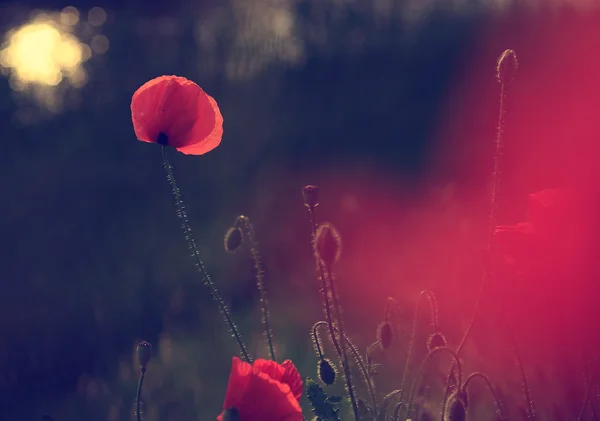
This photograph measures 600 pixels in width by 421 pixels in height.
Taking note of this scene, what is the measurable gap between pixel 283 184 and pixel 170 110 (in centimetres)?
301

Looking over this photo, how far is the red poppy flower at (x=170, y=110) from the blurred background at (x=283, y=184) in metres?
0.67

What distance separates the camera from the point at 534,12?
229 inches

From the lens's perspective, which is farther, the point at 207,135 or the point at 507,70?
the point at 207,135

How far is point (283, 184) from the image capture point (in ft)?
15.4

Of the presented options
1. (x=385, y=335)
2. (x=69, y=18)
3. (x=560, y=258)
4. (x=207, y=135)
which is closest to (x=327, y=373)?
(x=385, y=335)

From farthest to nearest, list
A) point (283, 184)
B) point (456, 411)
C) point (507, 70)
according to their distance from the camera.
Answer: point (283, 184)
point (507, 70)
point (456, 411)

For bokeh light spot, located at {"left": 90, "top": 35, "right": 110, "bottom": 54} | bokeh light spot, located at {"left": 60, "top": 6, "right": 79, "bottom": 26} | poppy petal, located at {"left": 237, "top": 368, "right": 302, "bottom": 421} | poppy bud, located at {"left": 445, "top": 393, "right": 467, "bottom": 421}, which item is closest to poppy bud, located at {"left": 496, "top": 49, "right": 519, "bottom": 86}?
poppy bud, located at {"left": 445, "top": 393, "right": 467, "bottom": 421}

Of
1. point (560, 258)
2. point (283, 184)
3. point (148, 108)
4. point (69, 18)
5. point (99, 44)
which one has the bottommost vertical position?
point (283, 184)

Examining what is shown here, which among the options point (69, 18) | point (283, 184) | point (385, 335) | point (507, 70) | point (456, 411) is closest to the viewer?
point (456, 411)

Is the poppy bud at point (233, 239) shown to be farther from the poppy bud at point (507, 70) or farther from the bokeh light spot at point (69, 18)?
the bokeh light spot at point (69, 18)

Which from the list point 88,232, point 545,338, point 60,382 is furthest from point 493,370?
point 88,232

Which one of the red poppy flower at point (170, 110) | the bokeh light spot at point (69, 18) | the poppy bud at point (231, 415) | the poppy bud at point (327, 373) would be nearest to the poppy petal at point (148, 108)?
the red poppy flower at point (170, 110)

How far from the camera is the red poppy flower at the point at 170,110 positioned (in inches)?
66.5

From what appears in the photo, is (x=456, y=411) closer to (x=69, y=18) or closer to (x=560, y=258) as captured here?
(x=560, y=258)
